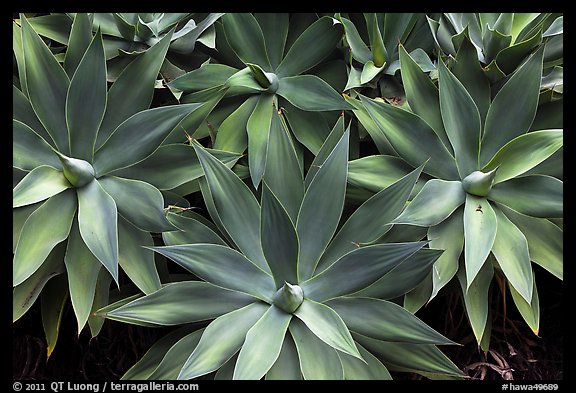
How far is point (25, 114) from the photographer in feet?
3.43

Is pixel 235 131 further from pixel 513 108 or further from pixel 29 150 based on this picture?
pixel 513 108

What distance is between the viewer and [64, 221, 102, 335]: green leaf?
0.96m

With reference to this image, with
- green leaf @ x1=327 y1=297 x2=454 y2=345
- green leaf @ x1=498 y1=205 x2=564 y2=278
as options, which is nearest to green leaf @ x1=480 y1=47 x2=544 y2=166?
green leaf @ x1=498 y1=205 x2=564 y2=278

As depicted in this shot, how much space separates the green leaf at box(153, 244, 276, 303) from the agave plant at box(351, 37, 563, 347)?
0.27 m

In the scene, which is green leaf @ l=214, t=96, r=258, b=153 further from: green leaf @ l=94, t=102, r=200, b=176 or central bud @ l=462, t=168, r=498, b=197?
central bud @ l=462, t=168, r=498, b=197

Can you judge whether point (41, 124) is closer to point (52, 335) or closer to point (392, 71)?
point (52, 335)

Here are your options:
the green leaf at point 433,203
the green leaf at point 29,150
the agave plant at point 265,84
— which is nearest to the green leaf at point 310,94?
the agave plant at point 265,84

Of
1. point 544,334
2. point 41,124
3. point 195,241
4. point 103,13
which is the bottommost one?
point 544,334

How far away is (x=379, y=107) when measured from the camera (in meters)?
1.00

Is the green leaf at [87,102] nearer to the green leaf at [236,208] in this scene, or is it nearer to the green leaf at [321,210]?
the green leaf at [236,208]

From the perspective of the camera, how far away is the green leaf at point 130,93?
103 cm

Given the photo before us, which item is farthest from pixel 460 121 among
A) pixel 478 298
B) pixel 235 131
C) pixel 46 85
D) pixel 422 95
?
pixel 46 85

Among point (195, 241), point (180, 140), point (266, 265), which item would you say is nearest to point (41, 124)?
point (180, 140)

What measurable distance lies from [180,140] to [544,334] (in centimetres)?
83
